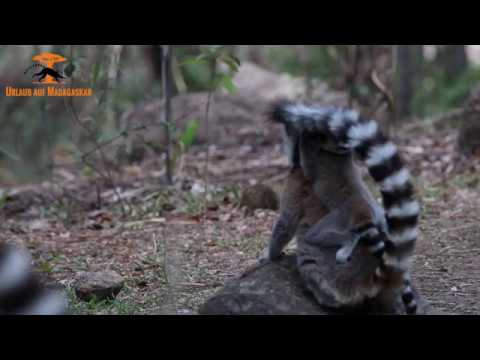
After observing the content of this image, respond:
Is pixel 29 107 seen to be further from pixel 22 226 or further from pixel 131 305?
pixel 131 305

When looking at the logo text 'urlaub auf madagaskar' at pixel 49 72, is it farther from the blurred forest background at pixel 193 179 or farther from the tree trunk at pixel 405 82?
the tree trunk at pixel 405 82

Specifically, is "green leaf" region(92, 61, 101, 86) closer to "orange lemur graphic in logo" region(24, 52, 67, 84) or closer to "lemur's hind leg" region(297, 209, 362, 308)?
"orange lemur graphic in logo" region(24, 52, 67, 84)

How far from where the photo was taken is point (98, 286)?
528cm

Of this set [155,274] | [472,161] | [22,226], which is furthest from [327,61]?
[155,274]

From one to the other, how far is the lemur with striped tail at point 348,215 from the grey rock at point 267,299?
0.32ft

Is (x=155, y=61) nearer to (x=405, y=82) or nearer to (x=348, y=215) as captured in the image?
(x=405, y=82)

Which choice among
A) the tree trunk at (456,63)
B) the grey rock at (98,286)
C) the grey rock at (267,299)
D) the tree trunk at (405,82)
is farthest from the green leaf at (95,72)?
the tree trunk at (456,63)

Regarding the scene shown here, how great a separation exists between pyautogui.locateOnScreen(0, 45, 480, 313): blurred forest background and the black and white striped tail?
46 cm

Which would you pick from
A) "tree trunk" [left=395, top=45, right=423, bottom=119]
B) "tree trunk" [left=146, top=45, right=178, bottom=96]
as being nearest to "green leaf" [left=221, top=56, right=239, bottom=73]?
"tree trunk" [left=146, top=45, right=178, bottom=96]

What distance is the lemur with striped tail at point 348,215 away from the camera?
13.3 feet

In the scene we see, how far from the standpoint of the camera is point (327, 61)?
1492 centimetres

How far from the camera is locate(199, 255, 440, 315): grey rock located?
4375 millimetres

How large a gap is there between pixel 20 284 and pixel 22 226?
Result: 3.20 meters
